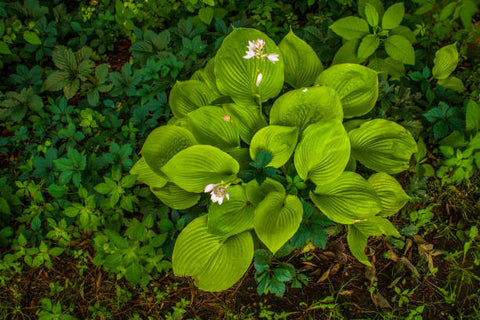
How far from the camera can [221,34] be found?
8.36 ft

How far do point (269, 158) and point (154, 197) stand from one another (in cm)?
103

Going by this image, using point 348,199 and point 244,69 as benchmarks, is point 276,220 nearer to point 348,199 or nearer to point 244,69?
point 348,199

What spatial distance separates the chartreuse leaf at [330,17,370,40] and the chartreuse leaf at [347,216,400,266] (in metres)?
1.25

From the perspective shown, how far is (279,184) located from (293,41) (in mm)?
911

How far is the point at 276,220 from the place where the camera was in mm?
1574

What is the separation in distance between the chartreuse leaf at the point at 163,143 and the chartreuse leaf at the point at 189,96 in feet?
0.95

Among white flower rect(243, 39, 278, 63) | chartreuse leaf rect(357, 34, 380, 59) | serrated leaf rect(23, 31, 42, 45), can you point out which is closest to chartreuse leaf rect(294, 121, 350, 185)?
white flower rect(243, 39, 278, 63)

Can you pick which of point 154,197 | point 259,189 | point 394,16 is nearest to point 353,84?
point 394,16

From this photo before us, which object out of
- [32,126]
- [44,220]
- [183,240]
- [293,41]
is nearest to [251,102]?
[293,41]

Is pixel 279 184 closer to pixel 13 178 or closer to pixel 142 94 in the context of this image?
pixel 142 94

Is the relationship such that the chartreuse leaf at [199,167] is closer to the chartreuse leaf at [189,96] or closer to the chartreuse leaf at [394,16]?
the chartreuse leaf at [189,96]

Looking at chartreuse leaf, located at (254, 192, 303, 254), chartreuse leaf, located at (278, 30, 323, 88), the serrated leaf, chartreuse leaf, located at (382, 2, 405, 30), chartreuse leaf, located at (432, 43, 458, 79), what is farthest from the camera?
the serrated leaf

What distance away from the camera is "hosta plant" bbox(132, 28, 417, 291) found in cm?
158

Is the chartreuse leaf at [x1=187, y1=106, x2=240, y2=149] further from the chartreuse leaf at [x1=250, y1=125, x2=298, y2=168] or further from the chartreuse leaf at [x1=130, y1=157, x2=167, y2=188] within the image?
the chartreuse leaf at [x1=130, y1=157, x2=167, y2=188]
